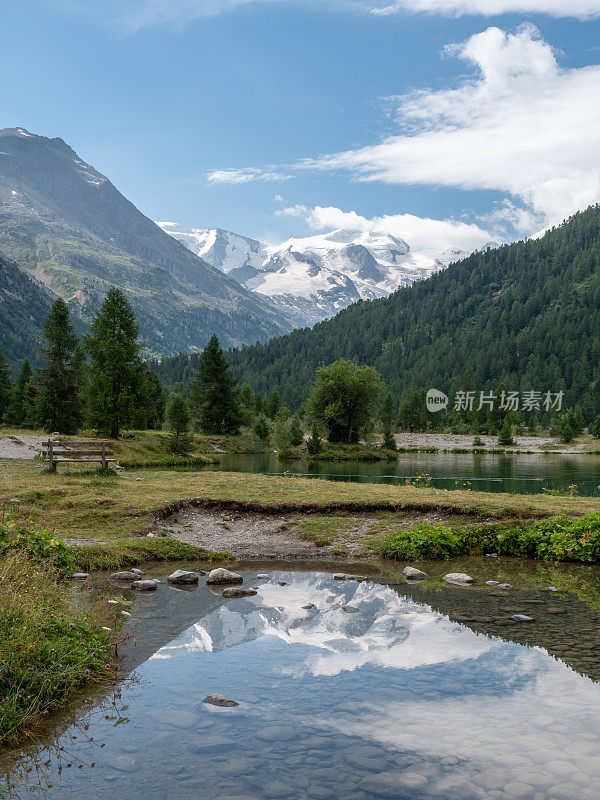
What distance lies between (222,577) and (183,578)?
1.10 meters

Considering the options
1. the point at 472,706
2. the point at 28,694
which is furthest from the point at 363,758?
the point at 28,694

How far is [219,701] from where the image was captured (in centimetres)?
880

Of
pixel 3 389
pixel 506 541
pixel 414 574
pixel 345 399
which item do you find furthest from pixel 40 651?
pixel 3 389

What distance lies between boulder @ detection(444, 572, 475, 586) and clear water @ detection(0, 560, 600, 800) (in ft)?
7.81

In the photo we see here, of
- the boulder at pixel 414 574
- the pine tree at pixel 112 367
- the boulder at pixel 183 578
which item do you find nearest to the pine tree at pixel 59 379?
the pine tree at pixel 112 367

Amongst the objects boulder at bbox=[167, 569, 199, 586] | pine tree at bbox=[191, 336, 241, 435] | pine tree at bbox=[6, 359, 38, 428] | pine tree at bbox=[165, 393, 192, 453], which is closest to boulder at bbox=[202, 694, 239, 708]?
boulder at bbox=[167, 569, 199, 586]

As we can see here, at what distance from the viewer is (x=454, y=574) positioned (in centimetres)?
1658

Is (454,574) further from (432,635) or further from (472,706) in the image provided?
(472,706)

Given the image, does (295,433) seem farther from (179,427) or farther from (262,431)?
(179,427)

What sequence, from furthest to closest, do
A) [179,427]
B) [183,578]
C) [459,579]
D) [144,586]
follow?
[179,427] → [459,579] → [183,578] → [144,586]

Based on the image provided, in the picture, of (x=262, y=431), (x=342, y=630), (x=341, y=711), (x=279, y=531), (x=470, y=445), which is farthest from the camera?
(x=470, y=445)

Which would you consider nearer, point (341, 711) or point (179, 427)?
point (341, 711)

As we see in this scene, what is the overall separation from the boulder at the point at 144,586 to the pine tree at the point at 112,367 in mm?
44974

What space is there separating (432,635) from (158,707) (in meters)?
5.90
